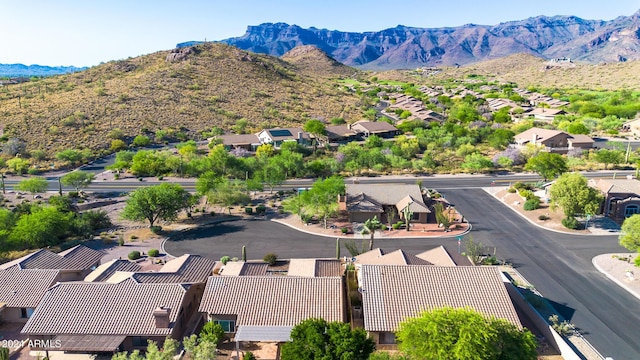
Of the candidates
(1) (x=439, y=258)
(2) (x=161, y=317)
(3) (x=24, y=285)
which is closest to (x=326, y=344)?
(2) (x=161, y=317)

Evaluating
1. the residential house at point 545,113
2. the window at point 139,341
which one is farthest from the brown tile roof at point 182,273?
the residential house at point 545,113

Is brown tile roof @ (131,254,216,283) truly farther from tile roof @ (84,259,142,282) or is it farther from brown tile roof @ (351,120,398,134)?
brown tile roof @ (351,120,398,134)

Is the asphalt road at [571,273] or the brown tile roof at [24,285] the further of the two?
the brown tile roof at [24,285]

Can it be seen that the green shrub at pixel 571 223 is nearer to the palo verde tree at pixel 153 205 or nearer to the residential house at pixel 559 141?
the residential house at pixel 559 141

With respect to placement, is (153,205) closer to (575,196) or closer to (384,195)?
(384,195)

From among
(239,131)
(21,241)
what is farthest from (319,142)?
(21,241)

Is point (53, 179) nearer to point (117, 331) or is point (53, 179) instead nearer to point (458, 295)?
point (117, 331)

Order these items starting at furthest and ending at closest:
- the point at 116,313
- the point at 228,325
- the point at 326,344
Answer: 1. the point at 228,325
2. the point at 116,313
3. the point at 326,344
